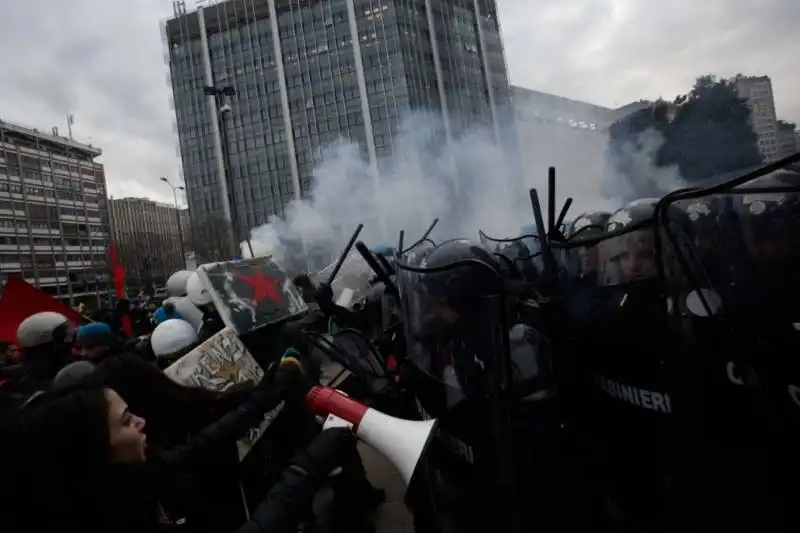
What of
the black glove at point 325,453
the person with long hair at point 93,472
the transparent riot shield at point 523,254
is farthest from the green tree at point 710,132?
the person with long hair at point 93,472

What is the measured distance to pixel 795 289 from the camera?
1.91m

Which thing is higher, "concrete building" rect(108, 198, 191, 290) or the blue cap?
"concrete building" rect(108, 198, 191, 290)

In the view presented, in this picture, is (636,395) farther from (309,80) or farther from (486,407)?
(309,80)

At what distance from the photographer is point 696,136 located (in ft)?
73.0

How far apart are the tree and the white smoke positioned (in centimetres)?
35

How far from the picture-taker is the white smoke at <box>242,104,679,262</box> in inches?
910

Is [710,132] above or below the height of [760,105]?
below

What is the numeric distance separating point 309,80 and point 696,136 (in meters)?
39.4

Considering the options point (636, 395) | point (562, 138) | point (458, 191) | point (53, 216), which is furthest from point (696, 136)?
point (53, 216)

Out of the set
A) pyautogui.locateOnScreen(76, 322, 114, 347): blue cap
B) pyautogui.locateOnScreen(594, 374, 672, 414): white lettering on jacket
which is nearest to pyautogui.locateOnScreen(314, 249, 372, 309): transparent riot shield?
pyautogui.locateOnScreen(76, 322, 114, 347): blue cap

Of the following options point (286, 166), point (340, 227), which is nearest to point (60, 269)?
point (286, 166)

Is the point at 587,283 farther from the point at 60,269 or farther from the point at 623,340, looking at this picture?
the point at 60,269

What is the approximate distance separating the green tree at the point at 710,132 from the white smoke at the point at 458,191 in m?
1.11

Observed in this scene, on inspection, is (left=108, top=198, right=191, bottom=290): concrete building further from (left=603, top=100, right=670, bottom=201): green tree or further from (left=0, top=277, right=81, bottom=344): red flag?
(left=0, top=277, right=81, bottom=344): red flag
